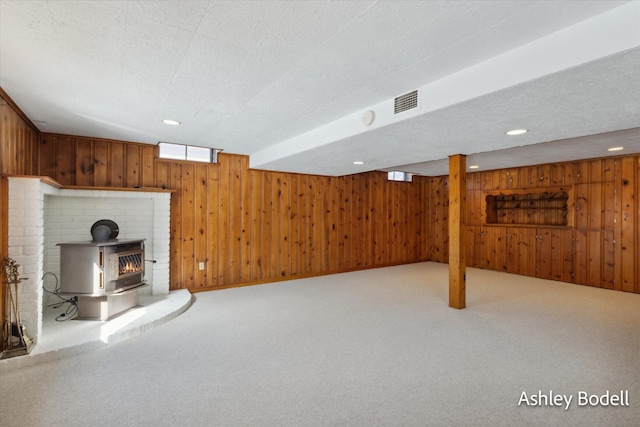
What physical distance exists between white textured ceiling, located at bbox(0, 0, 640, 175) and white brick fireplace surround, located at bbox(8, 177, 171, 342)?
95cm

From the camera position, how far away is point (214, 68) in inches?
87.1

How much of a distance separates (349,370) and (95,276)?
2.94 m

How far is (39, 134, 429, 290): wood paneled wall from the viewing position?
14.3ft

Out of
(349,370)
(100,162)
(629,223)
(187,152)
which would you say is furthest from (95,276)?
(629,223)

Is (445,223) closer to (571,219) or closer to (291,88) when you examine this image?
(571,219)

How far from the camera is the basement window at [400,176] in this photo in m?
7.49

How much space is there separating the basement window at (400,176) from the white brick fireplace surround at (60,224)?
501 cm

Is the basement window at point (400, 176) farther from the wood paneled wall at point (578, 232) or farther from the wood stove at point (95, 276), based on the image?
the wood stove at point (95, 276)

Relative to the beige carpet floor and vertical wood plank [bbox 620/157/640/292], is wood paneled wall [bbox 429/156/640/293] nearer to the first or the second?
vertical wood plank [bbox 620/157/640/292]

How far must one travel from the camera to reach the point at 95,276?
3408 millimetres

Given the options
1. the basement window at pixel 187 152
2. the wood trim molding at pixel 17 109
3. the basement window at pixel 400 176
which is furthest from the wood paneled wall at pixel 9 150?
the basement window at pixel 400 176

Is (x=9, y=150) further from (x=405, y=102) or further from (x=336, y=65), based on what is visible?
(x=405, y=102)

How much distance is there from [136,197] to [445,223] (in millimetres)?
6887

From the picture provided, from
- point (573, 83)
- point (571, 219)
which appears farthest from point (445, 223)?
point (573, 83)
